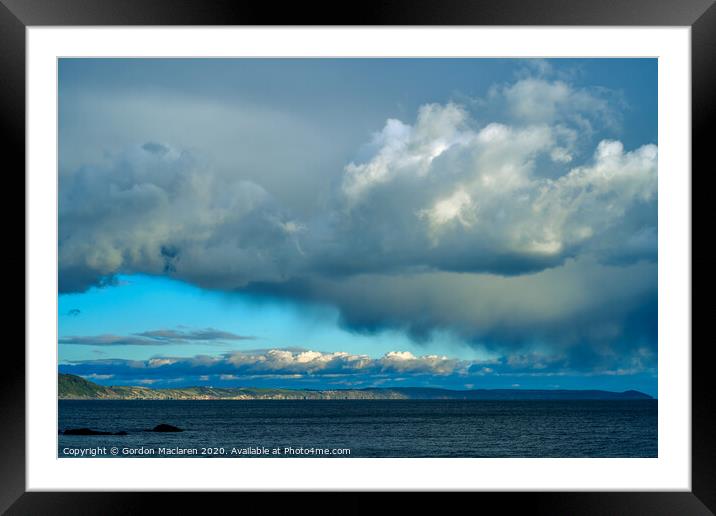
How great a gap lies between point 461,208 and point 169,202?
1166 centimetres

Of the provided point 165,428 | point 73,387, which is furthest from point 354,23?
point 73,387

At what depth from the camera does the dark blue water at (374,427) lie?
24203mm

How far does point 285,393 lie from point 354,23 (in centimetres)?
3316

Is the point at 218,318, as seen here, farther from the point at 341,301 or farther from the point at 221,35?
the point at 221,35

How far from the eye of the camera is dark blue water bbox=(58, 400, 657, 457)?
2420 centimetres

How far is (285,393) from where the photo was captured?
35562 mm

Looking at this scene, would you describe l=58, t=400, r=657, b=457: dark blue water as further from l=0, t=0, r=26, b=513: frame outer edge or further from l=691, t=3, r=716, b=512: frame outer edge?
l=691, t=3, r=716, b=512: frame outer edge

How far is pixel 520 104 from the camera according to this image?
96.5ft

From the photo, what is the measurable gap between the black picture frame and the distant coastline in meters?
30.4

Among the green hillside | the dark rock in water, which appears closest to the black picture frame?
the dark rock in water

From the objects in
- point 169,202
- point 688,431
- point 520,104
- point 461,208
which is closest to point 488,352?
point 461,208

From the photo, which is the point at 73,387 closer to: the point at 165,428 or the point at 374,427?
the point at 165,428

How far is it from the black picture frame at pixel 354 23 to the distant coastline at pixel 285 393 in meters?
30.4

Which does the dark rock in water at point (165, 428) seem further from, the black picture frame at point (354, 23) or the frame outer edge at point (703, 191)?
Result: the frame outer edge at point (703, 191)
